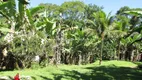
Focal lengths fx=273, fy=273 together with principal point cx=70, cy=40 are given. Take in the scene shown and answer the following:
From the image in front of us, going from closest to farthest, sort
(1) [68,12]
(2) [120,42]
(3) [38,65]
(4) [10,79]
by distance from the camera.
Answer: (4) [10,79] → (3) [38,65] → (2) [120,42] → (1) [68,12]

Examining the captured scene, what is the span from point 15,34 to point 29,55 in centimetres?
153

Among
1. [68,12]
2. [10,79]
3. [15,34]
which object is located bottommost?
[10,79]

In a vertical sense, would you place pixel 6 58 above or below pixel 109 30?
below

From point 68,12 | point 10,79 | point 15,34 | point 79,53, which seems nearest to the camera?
point 10,79

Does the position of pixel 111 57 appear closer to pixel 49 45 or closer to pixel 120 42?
pixel 120 42

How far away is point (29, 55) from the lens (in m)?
16.6

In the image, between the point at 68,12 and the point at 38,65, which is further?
the point at 68,12

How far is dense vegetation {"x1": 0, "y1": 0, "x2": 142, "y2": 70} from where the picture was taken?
634 inches

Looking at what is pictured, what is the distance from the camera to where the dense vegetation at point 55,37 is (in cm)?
1611

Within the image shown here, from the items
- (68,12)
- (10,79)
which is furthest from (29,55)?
(68,12)

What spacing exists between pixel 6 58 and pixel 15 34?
5.70 feet

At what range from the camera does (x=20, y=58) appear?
651 inches

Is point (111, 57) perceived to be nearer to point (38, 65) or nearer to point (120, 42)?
point (120, 42)

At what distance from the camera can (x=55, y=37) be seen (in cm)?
2091
